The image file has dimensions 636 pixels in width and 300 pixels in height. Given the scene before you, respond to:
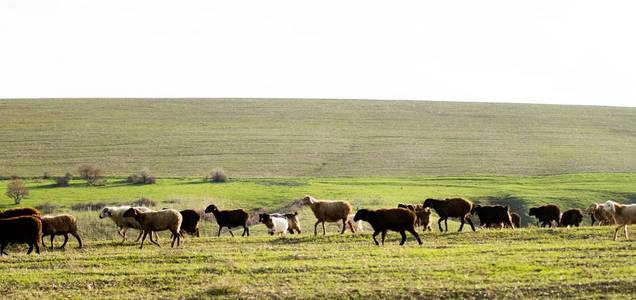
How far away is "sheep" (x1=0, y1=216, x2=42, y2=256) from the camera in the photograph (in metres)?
27.3

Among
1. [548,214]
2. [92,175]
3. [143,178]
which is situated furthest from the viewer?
[92,175]

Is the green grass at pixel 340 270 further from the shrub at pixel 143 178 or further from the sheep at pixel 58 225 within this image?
Answer: the shrub at pixel 143 178

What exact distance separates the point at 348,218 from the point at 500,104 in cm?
8702

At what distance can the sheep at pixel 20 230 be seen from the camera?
27297 mm

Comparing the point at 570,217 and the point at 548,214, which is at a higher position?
the point at 548,214

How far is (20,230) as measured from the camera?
27.4m

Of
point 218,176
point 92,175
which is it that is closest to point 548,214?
point 218,176

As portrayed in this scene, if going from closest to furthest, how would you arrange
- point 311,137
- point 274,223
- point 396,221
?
point 396,221 < point 274,223 < point 311,137

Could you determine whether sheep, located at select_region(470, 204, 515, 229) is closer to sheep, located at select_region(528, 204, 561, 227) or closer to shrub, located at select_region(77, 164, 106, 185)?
sheep, located at select_region(528, 204, 561, 227)

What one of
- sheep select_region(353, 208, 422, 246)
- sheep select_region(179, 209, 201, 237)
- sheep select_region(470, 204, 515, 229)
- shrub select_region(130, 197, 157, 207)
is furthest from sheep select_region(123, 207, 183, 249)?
shrub select_region(130, 197, 157, 207)

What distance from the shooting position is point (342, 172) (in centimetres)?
7300

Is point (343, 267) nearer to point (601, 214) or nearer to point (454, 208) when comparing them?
point (454, 208)

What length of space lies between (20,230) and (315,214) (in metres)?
11.3

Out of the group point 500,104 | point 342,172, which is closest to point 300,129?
point 342,172
